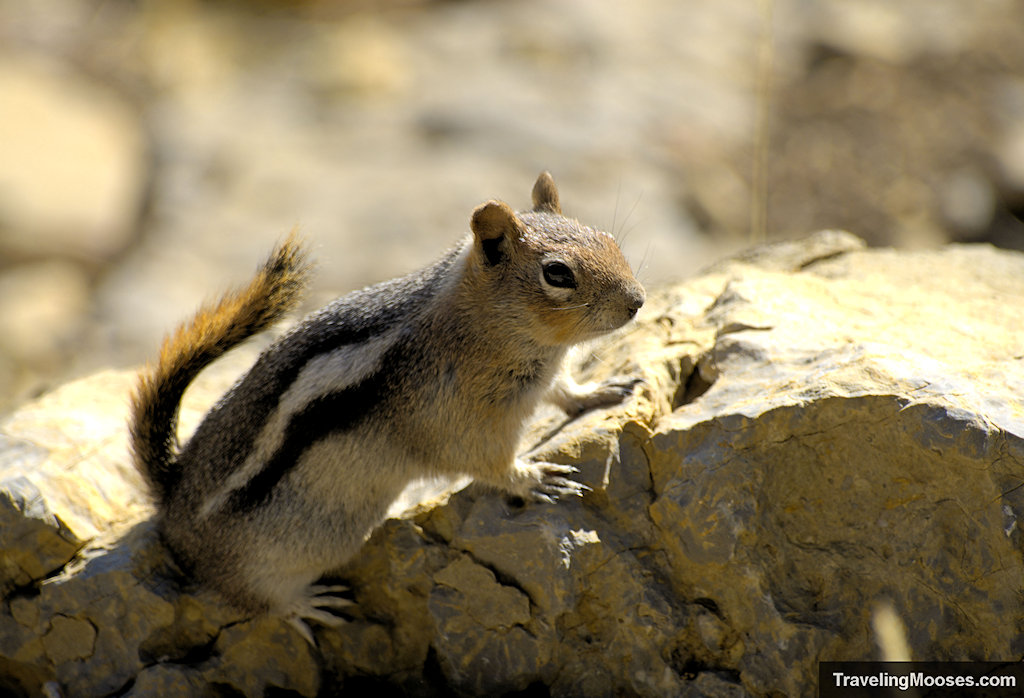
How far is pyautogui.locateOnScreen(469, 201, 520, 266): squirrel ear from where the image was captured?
3.76 m

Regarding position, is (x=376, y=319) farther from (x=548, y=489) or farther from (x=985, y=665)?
(x=985, y=665)

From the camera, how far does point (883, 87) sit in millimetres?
10781

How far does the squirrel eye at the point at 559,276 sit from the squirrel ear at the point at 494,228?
0.69ft

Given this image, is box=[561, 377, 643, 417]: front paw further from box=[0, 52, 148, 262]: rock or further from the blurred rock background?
box=[0, 52, 148, 262]: rock

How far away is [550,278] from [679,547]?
3.75 ft

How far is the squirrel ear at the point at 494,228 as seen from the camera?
3.76 meters

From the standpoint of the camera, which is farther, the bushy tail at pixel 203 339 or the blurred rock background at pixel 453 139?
the blurred rock background at pixel 453 139

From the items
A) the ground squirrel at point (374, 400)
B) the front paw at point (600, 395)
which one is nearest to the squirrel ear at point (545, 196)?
the ground squirrel at point (374, 400)

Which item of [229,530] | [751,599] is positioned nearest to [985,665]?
[751,599]

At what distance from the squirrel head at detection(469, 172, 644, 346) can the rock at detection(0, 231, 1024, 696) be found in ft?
1.26

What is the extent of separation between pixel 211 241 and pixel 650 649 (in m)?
7.42

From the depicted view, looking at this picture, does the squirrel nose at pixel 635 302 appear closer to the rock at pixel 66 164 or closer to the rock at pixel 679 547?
the rock at pixel 679 547

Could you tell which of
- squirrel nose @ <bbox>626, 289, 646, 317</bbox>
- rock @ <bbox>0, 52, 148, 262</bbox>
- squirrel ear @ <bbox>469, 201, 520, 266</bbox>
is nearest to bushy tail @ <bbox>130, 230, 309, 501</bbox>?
squirrel ear @ <bbox>469, 201, 520, 266</bbox>

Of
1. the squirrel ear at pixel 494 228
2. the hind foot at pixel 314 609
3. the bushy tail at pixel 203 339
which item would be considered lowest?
the hind foot at pixel 314 609
